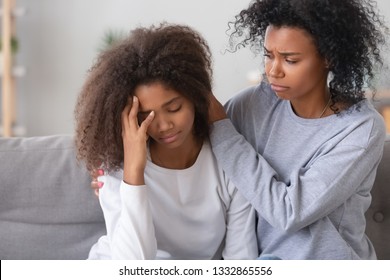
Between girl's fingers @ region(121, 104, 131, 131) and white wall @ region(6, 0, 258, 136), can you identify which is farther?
white wall @ region(6, 0, 258, 136)

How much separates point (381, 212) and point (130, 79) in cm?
79

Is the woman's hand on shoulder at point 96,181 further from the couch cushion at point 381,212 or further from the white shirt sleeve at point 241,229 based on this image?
the couch cushion at point 381,212

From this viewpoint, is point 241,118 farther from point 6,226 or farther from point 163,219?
point 6,226

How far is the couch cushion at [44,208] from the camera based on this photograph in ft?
5.16

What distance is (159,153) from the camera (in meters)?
1.40

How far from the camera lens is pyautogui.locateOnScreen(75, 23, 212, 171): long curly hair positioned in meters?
1.25

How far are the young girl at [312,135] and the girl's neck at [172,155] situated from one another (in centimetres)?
9

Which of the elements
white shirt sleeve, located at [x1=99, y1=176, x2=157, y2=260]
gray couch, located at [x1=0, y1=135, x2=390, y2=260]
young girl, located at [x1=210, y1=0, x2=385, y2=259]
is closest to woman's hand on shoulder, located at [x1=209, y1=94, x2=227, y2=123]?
young girl, located at [x1=210, y1=0, x2=385, y2=259]

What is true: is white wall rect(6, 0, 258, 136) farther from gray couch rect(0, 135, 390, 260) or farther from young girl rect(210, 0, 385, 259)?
young girl rect(210, 0, 385, 259)

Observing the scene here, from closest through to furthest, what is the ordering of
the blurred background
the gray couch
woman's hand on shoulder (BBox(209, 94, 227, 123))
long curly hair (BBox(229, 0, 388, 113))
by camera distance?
long curly hair (BBox(229, 0, 388, 113)) → woman's hand on shoulder (BBox(209, 94, 227, 123)) → the gray couch → the blurred background

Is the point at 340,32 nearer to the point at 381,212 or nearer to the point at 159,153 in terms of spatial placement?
the point at 159,153

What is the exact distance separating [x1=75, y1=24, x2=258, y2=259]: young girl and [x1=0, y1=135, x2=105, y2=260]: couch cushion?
13cm
